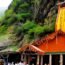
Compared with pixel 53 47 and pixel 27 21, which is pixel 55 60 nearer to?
pixel 53 47

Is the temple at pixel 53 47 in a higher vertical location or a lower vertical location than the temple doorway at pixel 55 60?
higher

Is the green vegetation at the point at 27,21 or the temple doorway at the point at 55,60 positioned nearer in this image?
the temple doorway at the point at 55,60

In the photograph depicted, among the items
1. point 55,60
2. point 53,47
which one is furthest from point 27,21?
point 53,47

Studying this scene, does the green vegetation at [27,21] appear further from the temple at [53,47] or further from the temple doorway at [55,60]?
the temple doorway at [55,60]

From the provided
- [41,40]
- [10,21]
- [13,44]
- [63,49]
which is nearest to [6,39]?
[13,44]

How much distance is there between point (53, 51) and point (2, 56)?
22.2 ft

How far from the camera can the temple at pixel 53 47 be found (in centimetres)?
2461

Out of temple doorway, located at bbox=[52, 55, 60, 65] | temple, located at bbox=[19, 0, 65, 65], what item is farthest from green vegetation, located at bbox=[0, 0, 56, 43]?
temple doorway, located at bbox=[52, 55, 60, 65]

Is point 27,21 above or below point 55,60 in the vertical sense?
above

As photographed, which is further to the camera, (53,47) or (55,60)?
(55,60)

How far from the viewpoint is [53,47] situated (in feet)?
82.2

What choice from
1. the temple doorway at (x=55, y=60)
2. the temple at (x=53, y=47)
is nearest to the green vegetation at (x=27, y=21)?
the temple at (x=53, y=47)

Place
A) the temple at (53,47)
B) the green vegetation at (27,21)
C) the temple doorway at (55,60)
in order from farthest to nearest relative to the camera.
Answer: the green vegetation at (27,21) → the temple doorway at (55,60) → the temple at (53,47)

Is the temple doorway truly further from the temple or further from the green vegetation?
the green vegetation
